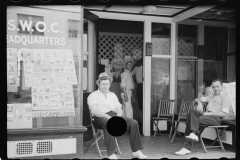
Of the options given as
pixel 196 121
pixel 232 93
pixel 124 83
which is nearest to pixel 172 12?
pixel 124 83

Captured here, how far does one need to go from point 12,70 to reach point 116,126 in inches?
63.1

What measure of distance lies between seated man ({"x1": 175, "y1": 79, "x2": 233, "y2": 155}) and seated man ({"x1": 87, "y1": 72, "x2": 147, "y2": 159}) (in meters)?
0.86

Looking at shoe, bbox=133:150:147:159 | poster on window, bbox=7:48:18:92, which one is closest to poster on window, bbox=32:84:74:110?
poster on window, bbox=7:48:18:92

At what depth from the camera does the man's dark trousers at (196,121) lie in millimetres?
5020

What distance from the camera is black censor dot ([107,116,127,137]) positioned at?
4.07 m

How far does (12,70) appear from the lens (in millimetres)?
4070

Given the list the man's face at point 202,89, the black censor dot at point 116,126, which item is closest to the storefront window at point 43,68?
the black censor dot at point 116,126

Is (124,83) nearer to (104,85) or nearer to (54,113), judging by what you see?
(104,85)

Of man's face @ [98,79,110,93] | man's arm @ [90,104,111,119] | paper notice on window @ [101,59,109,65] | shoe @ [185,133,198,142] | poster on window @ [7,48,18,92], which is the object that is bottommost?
shoe @ [185,133,198,142]

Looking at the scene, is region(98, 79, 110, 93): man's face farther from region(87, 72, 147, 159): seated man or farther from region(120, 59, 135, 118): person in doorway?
region(120, 59, 135, 118): person in doorway

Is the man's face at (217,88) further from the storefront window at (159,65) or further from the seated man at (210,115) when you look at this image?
the storefront window at (159,65)

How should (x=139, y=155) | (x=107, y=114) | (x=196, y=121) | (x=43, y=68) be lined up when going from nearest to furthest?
(x=43, y=68)
(x=139, y=155)
(x=107, y=114)
(x=196, y=121)
